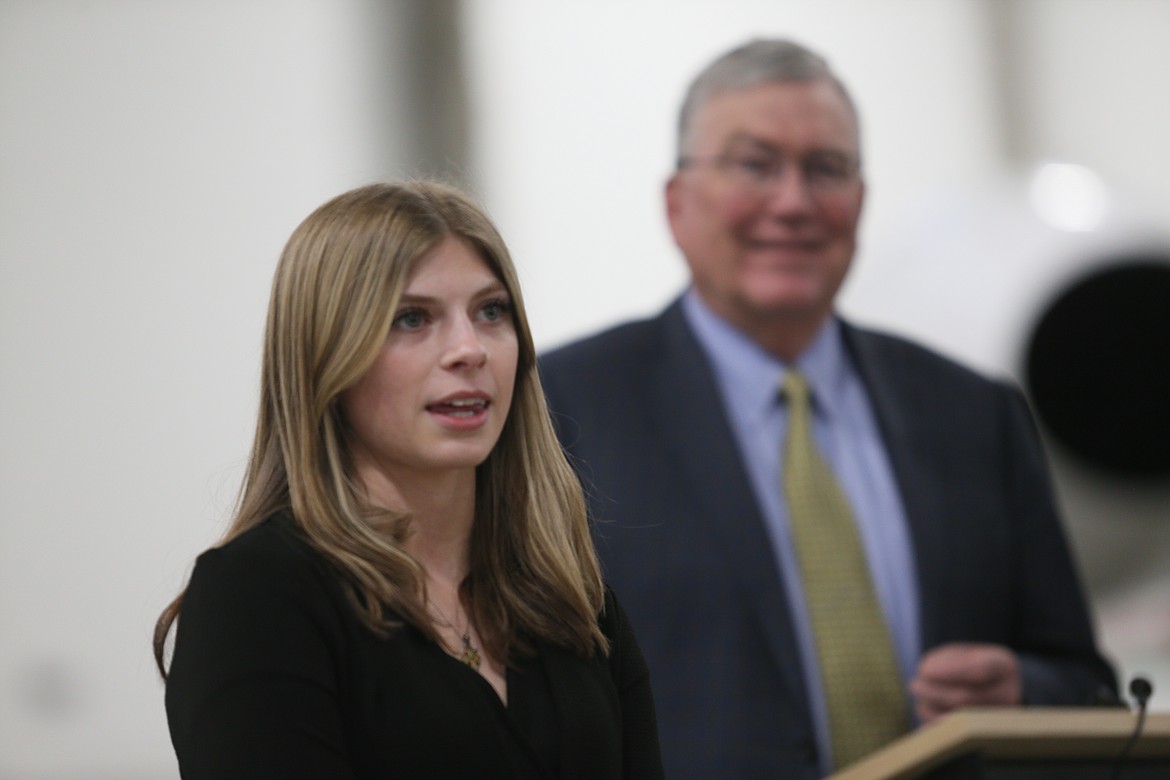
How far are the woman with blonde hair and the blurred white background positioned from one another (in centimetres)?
185

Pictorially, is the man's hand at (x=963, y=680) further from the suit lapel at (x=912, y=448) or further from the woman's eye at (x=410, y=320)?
the woman's eye at (x=410, y=320)

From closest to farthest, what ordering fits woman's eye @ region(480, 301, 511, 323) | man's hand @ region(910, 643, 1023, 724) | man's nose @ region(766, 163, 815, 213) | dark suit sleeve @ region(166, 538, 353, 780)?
dark suit sleeve @ region(166, 538, 353, 780) → woman's eye @ region(480, 301, 511, 323) → man's hand @ region(910, 643, 1023, 724) → man's nose @ region(766, 163, 815, 213)

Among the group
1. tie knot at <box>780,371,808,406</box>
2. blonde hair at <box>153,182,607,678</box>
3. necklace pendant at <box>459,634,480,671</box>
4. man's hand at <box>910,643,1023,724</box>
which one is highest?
blonde hair at <box>153,182,607,678</box>

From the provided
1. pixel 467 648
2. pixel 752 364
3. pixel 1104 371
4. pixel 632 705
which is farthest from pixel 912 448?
pixel 467 648

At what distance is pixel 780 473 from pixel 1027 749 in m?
0.73

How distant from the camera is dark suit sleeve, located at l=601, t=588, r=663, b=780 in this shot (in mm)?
1153

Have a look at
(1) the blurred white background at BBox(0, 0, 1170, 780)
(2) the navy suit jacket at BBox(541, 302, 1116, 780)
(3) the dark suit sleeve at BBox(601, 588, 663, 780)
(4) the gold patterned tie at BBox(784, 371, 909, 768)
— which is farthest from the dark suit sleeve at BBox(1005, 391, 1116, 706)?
(3) the dark suit sleeve at BBox(601, 588, 663, 780)

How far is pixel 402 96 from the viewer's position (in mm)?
3443

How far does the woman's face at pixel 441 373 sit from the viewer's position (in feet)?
3.40

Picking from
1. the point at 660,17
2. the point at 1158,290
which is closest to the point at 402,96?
the point at 660,17

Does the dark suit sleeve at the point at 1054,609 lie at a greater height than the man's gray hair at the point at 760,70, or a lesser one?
lesser

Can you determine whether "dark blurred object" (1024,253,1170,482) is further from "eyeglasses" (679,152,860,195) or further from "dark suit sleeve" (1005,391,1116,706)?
"eyeglasses" (679,152,860,195)

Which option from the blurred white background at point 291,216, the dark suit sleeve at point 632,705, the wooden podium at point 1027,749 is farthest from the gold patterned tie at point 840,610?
the dark suit sleeve at point 632,705

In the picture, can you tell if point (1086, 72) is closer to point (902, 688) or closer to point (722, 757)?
point (902, 688)
